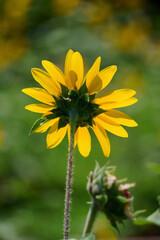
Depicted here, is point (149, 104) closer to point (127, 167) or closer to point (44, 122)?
point (127, 167)

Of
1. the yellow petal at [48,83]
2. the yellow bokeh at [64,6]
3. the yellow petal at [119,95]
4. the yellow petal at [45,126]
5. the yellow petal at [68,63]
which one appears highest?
the yellow bokeh at [64,6]

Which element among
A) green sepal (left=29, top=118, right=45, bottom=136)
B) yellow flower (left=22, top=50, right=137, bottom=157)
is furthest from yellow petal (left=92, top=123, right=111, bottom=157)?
green sepal (left=29, top=118, right=45, bottom=136)

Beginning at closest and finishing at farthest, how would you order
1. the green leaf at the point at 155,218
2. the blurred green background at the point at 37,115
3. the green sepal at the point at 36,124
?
the green leaf at the point at 155,218 → the green sepal at the point at 36,124 → the blurred green background at the point at 37,115

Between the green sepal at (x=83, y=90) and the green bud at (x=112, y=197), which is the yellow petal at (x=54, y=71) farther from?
the green bud at (x=112, y=197)

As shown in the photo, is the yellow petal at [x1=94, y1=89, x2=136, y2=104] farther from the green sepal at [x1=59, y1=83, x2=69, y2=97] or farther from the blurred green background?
the blurred green background

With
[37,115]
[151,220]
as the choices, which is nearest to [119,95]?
[151,220]

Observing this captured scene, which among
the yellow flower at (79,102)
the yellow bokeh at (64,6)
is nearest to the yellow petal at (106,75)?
the yellow flower at (79,102)

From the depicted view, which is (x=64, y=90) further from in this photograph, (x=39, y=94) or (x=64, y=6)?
(x=64, y=6)
